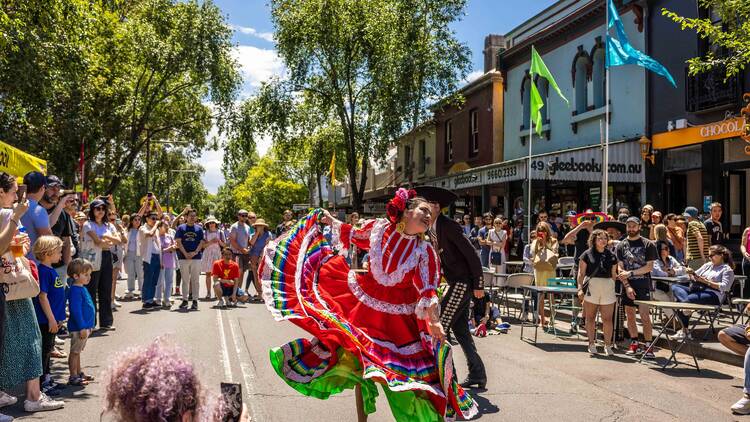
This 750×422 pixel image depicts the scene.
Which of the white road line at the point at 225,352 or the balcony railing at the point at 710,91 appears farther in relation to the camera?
the balcony railing at the point at 710,91

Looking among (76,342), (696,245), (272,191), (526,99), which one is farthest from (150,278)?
(272,191)

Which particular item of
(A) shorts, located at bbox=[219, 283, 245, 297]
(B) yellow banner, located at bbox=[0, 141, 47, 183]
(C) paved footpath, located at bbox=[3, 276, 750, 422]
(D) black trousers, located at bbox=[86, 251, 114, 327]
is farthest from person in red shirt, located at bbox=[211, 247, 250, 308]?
(B) yellow banner, located at bbox=[0, 141, 47, 183]

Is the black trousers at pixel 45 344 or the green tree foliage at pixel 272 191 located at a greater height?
the green tree foliage at pixel 272 191

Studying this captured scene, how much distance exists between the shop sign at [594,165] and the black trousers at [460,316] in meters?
11.1

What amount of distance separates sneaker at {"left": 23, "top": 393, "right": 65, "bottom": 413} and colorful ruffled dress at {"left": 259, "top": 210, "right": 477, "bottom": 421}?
234 cm

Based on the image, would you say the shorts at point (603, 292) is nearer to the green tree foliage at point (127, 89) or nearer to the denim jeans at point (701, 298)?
the denim jeans at point (701, 298)

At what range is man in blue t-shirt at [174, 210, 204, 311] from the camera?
1337 cm

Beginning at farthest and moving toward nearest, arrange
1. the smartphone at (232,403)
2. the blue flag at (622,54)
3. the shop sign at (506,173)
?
the shop sign at (506,173)
the blue flag at (622,54)
the smartphone at (232,403)

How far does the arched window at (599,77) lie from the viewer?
1936 cm

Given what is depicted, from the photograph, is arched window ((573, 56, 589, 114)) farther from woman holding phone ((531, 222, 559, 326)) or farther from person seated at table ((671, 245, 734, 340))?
person seated at table ((671, 245, 734, 340))

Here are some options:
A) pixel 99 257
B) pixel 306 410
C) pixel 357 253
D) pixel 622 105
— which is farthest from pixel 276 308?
pixel 622 105

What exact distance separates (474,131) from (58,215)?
2183cm

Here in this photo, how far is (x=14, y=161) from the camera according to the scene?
1058 cm

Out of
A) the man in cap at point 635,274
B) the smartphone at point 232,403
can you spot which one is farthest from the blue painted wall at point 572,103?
the smartphone at point 232,403
